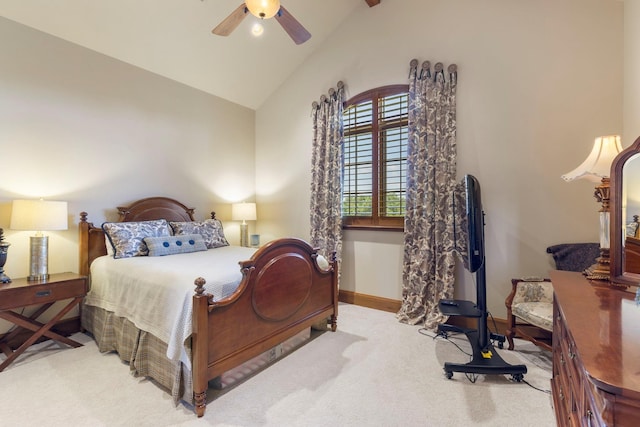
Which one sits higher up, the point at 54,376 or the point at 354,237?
the point at 354,237

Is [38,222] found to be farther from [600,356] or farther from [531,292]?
[531,292]

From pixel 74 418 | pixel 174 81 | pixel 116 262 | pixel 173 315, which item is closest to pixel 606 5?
pixel 173 315

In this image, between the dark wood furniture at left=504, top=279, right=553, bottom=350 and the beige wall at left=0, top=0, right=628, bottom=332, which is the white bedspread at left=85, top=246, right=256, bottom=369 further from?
the dark wood furniture at left=504, top=279, right=553, bottom=350

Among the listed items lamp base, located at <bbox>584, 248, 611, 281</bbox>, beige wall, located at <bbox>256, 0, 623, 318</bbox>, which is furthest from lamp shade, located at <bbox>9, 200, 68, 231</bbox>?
lamp base, located at <bbox>584, 248, 611, 281</bbox>

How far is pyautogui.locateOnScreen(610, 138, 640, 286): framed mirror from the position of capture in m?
1.57

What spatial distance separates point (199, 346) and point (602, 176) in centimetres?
283

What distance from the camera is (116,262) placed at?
111 inches

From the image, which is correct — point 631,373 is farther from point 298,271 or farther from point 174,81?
point 174,81

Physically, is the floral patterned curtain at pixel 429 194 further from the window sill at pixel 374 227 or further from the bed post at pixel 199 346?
the bed post at pixel 199 346

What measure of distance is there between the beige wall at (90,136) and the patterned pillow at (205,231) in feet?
1.77

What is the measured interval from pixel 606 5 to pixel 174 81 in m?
4.57

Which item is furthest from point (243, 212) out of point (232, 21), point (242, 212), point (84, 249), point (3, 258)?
point (232, 21)

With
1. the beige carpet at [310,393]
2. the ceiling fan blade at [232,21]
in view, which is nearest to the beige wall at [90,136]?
the beige carpet at [310,393]

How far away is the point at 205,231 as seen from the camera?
383 centimetres
